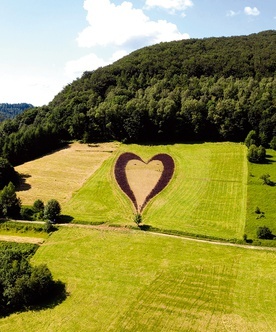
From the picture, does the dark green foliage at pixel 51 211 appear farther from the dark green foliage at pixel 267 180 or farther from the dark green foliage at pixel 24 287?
the dark green foliage at pixel 267 180

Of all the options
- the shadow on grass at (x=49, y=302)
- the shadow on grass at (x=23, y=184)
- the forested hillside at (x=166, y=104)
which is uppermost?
the forested hillside at (x=166, y=104)

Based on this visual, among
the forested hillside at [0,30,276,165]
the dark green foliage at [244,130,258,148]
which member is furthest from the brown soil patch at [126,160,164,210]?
the dark green foliage at [244,130,258,148]

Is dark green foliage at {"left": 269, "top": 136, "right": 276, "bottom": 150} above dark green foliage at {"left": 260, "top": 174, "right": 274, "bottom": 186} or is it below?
above

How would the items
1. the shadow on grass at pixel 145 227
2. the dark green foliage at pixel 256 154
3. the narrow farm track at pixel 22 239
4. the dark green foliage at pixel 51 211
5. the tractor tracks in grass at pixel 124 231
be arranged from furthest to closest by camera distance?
the dark green foliage at pixel 256 154, the dark green foliage at pixel 51 211, the shadow on grass at pixel 145 227, the narrow farm track at pixel 22 239, the tractor tracks in grass at pixel 124 231

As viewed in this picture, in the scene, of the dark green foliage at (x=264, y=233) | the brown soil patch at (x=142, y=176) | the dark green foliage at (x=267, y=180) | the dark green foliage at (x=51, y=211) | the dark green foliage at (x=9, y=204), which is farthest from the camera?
the brown soil patch at (x=142, y=176)

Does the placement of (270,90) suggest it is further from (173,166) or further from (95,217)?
(95,217)

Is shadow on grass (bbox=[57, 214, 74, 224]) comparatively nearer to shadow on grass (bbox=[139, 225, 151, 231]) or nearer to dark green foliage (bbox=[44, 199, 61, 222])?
dark green foliage (bbox=[44, 199, 61, 222])

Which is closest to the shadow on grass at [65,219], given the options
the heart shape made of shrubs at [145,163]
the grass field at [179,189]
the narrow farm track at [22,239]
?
the grass field at [179,189]
